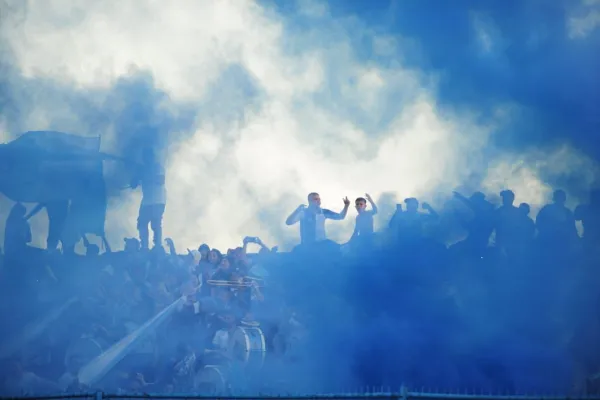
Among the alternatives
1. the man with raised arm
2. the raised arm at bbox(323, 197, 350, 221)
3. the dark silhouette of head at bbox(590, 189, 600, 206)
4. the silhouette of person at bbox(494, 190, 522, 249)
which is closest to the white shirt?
the man with raised arm

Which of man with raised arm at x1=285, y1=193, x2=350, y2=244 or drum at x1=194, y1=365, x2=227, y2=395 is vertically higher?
man with raised arm at x1=285, y1=193, x2=350, y2=244

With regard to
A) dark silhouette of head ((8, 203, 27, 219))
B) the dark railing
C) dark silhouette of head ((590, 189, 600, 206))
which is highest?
dark silhouette of head ((590, 189, 600, 206))

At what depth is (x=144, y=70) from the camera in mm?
12977

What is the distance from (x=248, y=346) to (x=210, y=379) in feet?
2.35

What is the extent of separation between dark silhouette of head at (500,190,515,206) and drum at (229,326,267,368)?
3.99 m

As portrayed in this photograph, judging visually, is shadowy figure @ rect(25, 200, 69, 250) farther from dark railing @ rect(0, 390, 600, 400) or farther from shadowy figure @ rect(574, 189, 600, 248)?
shadowy figure @ rect(574, 189, 600, 248)

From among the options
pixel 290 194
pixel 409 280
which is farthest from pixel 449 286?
pixel 290 194

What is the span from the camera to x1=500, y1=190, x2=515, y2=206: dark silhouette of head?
12125mm

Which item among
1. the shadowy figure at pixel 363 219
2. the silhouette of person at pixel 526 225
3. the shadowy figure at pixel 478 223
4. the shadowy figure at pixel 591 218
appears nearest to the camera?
the shadowy figure at pixel 591 218

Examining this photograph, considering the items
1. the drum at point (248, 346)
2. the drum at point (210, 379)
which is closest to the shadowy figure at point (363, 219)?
the drum at point (248, 346)

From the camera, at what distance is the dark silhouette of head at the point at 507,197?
39.8ft

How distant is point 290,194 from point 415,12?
129 inches

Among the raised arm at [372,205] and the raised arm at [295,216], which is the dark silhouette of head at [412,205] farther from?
the raised arm at [295,216]

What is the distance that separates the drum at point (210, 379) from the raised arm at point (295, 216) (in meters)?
2.36
